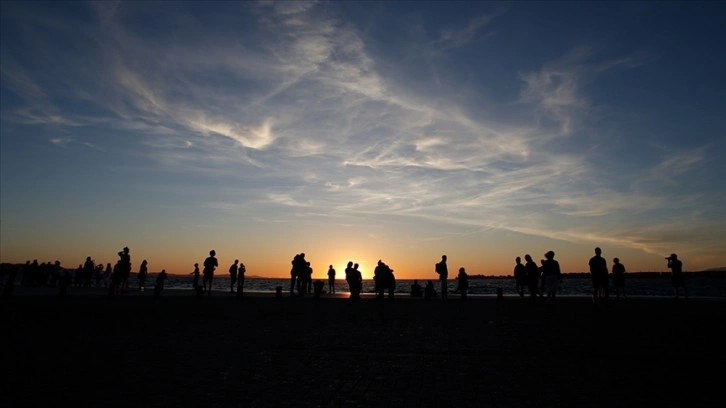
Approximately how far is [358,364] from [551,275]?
16.1 metres

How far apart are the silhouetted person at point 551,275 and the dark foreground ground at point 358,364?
742 centimetres

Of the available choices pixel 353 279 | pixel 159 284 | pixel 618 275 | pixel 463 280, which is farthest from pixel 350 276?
pixel 618 275

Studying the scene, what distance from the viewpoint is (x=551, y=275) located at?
70.2 feet

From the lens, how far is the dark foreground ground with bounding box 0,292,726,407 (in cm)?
571

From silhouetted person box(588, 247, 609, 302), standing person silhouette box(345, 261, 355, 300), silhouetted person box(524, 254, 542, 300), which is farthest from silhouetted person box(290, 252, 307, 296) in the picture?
silhouetted person box(588, 247, 609, 302)

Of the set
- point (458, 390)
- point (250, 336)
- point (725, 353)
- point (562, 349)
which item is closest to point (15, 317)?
point (250, 336)

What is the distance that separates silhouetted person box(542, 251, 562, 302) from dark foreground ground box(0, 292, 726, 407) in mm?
7415

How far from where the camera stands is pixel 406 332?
12.2m

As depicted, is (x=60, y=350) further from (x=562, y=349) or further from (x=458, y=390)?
(x=562, y=349)

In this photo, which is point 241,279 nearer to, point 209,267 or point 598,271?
point 209,267

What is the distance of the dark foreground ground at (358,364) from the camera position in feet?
18.7

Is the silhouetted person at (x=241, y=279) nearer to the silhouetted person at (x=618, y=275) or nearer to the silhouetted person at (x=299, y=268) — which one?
the silhouetted person at (x=299, y=268)

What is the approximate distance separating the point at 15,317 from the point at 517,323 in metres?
15.3

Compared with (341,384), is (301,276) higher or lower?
higher
